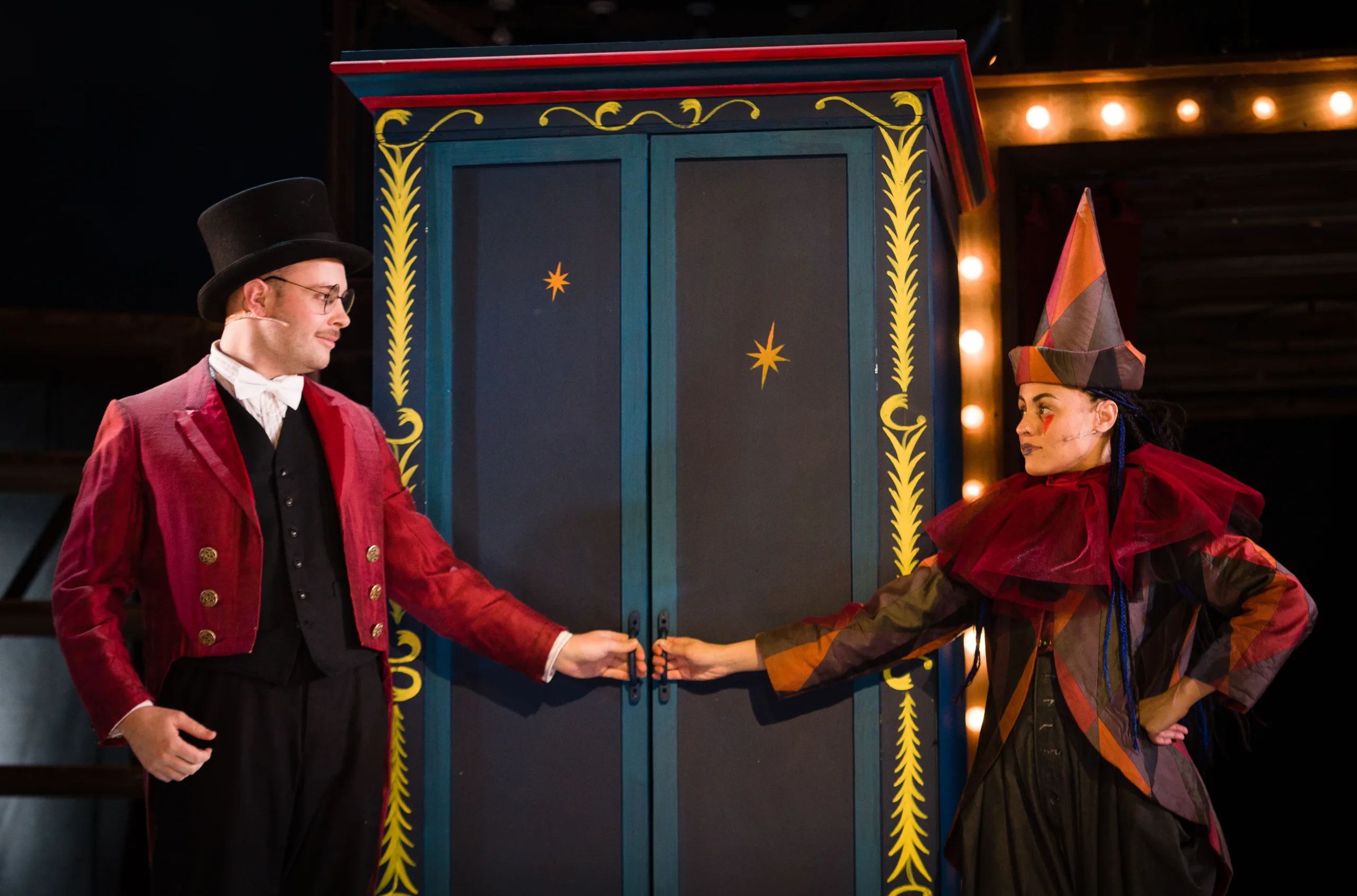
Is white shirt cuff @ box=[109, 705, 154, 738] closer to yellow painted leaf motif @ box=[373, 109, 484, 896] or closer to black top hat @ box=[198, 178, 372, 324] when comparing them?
yellow painted leaf motif @ box=[373, 109, 484, 896]

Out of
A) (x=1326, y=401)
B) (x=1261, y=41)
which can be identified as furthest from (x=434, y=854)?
(x=1326, y=401)

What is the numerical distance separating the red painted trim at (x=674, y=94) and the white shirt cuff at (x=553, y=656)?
120 centimetres

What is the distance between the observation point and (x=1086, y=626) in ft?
8.27

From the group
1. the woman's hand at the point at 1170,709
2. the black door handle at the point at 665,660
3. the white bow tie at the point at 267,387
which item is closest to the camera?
the woman's hand at the point at 1170,709

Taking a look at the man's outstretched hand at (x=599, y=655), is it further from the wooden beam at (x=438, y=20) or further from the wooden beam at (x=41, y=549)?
the wooden beam at (x=438, y=20)

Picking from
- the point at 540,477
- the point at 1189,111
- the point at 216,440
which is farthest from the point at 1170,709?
the point at 1189,111

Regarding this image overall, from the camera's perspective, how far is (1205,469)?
8.34ft

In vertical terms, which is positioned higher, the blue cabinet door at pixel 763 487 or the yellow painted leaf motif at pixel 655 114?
the yellow painted leaf motif at pixel 655 114

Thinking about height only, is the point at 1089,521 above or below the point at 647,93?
below

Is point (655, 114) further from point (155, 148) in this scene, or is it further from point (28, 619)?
point (28, 619)

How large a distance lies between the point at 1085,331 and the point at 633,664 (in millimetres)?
1167

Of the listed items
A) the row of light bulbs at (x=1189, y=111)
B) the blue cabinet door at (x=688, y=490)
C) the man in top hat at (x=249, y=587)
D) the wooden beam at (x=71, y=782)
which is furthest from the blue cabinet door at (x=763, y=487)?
Answer: the wooden beam at (x=71, y=782)

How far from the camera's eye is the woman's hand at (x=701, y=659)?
274cm

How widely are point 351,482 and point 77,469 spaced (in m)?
1.91
